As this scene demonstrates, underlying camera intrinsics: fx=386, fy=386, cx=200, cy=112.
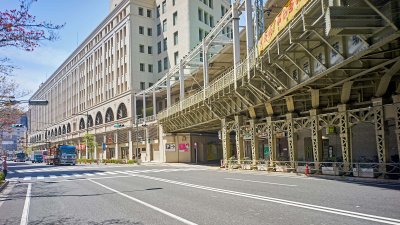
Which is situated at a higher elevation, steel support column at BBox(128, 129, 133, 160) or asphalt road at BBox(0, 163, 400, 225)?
steel support column at BBox(128, 129, 133, 160)

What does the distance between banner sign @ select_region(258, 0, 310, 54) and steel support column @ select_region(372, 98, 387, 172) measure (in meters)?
6.26

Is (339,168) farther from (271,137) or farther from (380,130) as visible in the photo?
(271,137)

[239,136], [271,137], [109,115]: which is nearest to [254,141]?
[271,137]

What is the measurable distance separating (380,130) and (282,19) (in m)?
7.49

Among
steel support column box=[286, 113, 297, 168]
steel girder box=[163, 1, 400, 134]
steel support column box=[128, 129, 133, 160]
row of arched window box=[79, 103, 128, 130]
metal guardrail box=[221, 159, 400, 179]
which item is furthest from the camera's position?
row of arched window box=[79, 103, 128, 130]

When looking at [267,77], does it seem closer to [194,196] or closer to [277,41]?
[277,41]

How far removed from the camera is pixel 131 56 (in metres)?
72.4

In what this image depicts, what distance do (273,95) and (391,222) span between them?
1888 centimetres

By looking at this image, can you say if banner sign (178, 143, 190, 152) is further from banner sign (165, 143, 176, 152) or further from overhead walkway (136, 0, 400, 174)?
overhead walkway (136, 0, 400, 174)

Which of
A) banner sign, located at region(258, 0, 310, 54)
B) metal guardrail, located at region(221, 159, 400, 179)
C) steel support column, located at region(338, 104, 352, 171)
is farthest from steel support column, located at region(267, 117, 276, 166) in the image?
banner sign, located at region(258, 0, 310, 54)

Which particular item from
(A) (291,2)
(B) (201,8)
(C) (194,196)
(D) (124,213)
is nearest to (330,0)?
(A) (291,2)

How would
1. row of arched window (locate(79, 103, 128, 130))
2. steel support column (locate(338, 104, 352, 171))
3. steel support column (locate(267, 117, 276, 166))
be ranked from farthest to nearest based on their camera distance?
row of arched window (locate(79, 103, 128, 130)) < steel support column (locate(267, 117, 276, 166)) < steel support column (locate(338, 104, 352, 171))

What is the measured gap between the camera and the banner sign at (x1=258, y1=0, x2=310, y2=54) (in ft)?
52.4

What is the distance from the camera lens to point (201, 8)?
6775cm
